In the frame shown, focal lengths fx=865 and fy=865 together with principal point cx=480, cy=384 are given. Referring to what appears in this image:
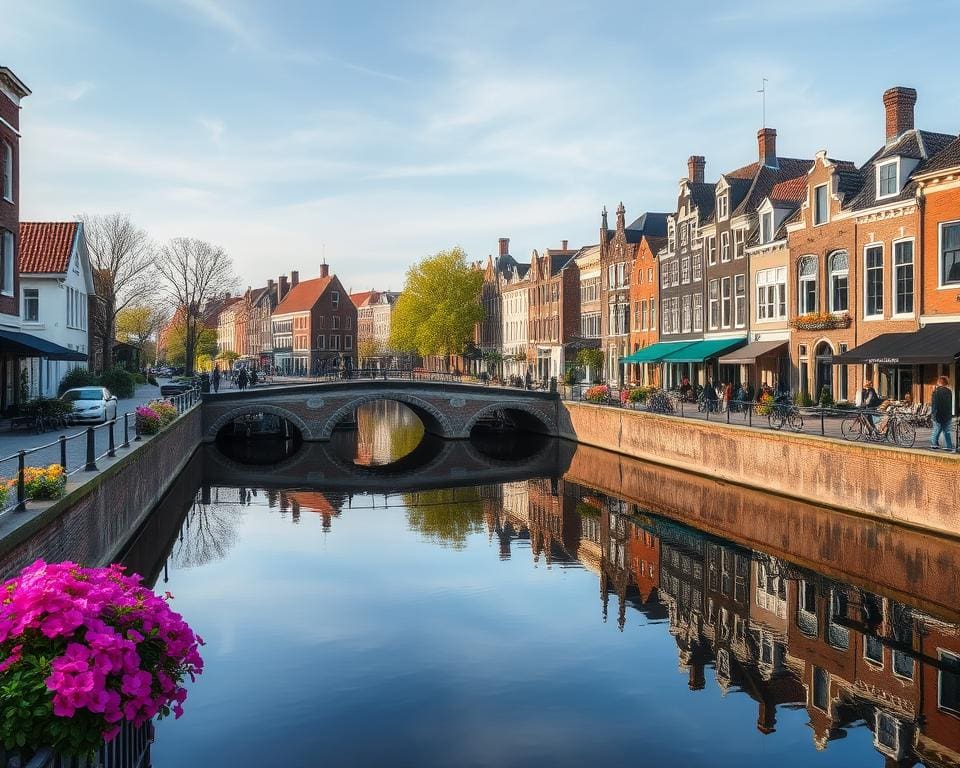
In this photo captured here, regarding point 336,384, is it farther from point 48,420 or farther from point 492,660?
point 492,660

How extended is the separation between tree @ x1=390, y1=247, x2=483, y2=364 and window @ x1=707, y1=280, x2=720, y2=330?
41.3 meters

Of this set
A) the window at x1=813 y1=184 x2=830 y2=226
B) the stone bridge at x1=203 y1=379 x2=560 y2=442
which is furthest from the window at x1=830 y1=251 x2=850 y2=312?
the stone bridge at x1=203 y1=379 x2=560 y2=442

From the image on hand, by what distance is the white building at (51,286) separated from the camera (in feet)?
127

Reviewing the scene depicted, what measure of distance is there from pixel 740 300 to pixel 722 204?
20.2 ft

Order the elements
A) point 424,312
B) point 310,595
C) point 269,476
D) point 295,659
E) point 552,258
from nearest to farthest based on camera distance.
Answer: point 295,659 < point 310,595 < point 269,476 < point 552,258 < point 424,312

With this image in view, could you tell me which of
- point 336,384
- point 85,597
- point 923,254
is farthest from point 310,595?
point 336,384

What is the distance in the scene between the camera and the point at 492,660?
1457cm

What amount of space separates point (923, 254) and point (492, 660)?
23762mm

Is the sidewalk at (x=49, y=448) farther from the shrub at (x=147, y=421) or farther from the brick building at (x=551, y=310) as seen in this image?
the brick building at (x=551, y=310)

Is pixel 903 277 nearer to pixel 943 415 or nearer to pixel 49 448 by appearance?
pixel 943 415

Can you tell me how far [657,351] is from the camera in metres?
51.7

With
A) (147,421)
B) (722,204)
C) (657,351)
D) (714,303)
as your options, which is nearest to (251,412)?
(147,421)

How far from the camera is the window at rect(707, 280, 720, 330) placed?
47250mm

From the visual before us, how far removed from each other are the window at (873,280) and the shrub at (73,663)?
1265 inches
